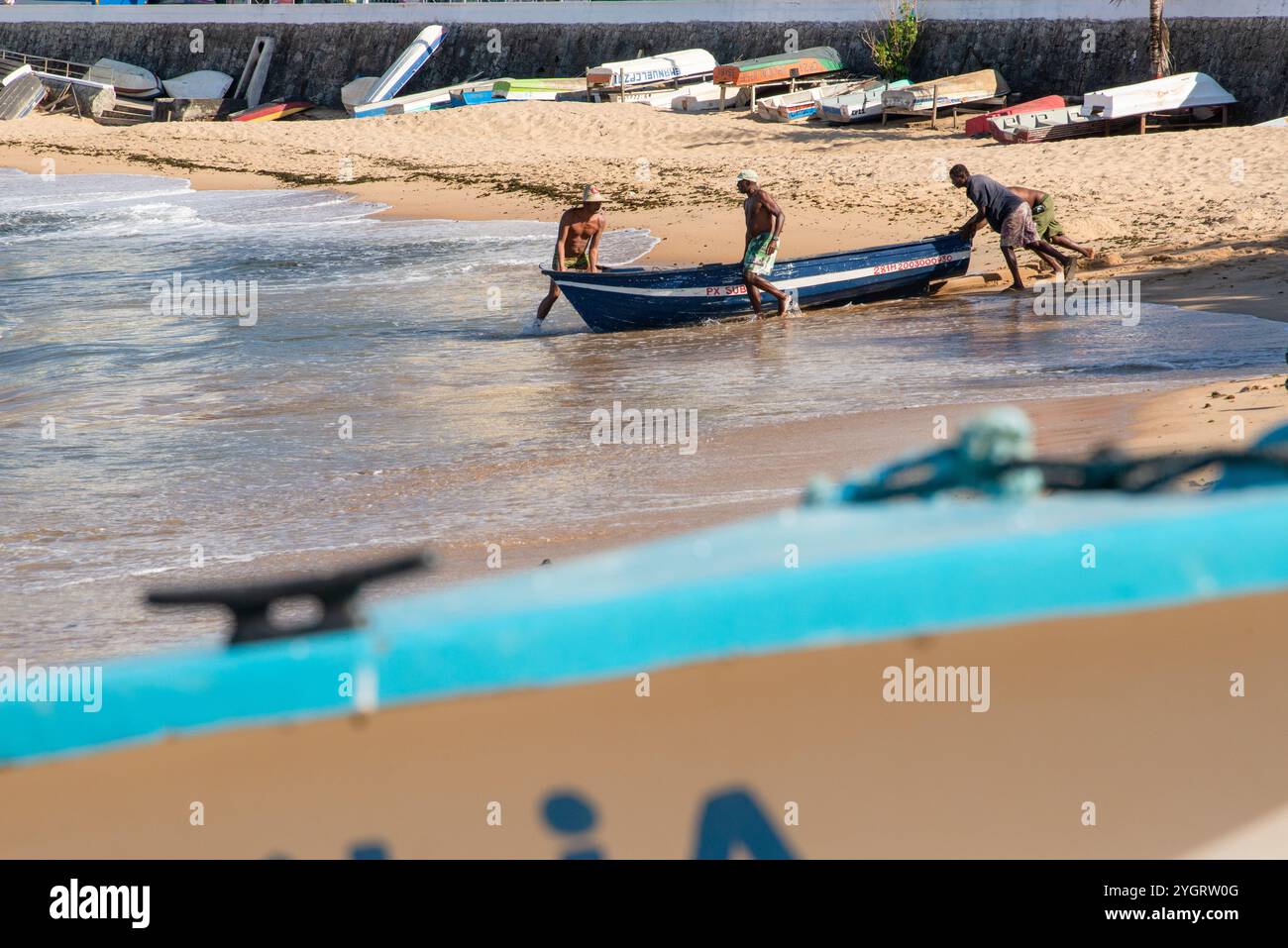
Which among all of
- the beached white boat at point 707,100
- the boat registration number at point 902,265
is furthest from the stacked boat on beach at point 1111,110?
the boat registration number at point 902,265

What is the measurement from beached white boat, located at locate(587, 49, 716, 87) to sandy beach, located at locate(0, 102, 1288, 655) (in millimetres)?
1991

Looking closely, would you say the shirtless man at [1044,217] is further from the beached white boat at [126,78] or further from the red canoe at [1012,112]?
the beached white boat at [126,78]

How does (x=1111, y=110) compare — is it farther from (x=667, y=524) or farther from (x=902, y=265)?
(x=667, y=524)

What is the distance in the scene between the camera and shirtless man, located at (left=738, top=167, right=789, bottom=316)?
1436 cm

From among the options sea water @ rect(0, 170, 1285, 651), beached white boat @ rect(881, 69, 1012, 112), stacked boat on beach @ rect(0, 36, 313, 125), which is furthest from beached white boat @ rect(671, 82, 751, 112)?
stacked boat on beach @ rect(0, 36, 313, 125)

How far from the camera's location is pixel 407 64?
4212cm

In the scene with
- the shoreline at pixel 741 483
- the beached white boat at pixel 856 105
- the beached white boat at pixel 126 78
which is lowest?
the shoreline at pixel 741 483

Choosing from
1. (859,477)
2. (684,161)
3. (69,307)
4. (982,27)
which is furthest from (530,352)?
(982,27)

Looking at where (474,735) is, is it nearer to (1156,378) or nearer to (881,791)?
(881,791)

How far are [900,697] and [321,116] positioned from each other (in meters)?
45.3

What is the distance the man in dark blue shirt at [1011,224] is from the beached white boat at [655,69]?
73.4ft

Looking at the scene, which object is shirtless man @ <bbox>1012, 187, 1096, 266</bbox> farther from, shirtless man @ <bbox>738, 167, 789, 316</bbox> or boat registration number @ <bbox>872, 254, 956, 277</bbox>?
shirtless man @ <bbox>738, 167, 789, 316</bbox>

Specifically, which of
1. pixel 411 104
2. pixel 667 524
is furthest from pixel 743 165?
pixel 667 524

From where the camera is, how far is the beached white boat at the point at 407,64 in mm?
41250
